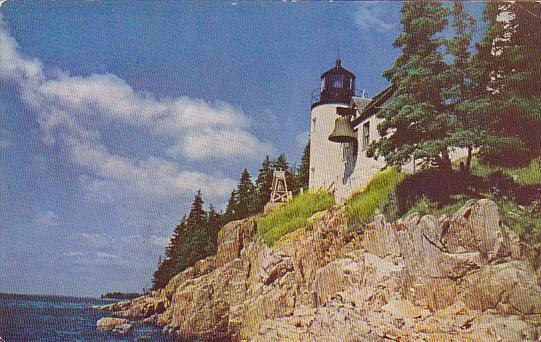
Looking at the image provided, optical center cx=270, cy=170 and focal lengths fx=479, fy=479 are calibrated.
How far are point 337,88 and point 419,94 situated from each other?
5786 millimetres

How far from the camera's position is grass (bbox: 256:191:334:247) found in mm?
11211

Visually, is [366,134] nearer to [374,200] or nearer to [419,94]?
[374,200]

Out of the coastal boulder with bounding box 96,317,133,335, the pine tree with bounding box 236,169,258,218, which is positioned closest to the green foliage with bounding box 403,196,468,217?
the pine tree with bounding box 236,169,258,218

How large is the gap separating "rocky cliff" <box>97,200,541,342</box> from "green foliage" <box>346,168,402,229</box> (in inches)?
10.7

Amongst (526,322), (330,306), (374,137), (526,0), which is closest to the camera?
(526,322)

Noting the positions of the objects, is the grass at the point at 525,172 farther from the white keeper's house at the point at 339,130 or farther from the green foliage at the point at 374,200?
the white keeper's house at the point at 339,130

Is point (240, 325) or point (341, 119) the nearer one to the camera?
point (240, 325)

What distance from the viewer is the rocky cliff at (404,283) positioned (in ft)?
18.3

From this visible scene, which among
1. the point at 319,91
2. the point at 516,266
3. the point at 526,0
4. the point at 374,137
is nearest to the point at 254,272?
the point at 374,137

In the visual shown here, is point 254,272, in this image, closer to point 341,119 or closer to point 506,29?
point 341,119

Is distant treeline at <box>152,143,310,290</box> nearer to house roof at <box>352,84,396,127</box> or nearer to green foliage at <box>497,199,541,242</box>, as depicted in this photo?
house roof at <box>352,84,396,127</box>

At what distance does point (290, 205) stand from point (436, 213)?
Result: 579 centimetres

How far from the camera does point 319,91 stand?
1335 cm

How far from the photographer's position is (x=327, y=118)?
13.3m
